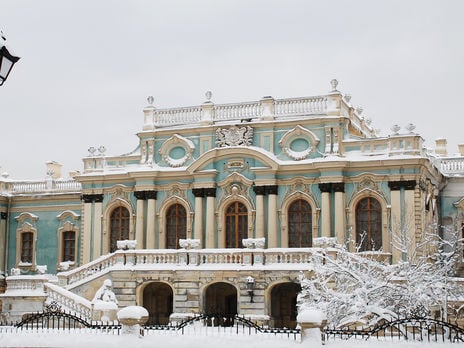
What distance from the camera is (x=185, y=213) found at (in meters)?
33.7

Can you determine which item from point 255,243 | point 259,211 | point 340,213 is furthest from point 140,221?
point 340,213

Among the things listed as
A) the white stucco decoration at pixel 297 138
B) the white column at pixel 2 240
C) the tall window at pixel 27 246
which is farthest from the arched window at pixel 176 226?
the white column at pixel 2 240

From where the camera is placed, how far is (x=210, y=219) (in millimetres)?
32625

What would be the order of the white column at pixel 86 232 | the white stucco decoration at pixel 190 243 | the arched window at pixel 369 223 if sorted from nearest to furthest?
1. the white stucco decoration at pixel 190 243
2. the arched window at pixel 369 223
3. the white column at pixel 86 232

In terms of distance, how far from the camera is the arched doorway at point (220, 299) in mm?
29597

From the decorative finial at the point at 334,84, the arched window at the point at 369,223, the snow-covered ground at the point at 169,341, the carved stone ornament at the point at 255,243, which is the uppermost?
the decorative finial at the point at 334,84

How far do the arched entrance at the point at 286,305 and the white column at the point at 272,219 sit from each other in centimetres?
224

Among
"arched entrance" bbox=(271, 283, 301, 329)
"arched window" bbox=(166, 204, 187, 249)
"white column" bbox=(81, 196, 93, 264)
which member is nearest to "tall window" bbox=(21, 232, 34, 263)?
"white column" bbox=(81, 196, 93, 264)

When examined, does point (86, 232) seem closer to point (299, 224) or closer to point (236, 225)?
point (236, 225)

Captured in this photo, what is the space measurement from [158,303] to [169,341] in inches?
555

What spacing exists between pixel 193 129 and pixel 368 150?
737 cm

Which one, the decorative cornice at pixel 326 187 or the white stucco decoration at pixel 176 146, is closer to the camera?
the decorative cornice at pixel 326 187

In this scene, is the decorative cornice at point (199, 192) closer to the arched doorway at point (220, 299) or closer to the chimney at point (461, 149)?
the arched doorway at point (220, 299)

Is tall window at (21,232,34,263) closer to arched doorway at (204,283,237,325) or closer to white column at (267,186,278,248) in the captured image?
arched doorway at (204,283,237,325)
